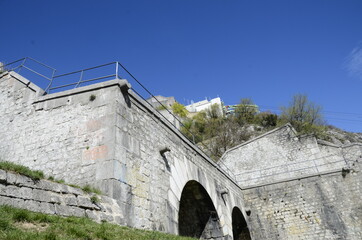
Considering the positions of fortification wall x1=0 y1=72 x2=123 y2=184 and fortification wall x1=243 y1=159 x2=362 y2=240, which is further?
fortification wall x1=243 y1=159 x2=362 y2=240

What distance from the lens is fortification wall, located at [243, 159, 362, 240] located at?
12.9 meters

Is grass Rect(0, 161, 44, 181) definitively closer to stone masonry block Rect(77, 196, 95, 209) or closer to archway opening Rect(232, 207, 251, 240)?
stone masonry block Rect(77, 196, 95, 209)

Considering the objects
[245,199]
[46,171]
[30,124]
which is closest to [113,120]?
[46,171]

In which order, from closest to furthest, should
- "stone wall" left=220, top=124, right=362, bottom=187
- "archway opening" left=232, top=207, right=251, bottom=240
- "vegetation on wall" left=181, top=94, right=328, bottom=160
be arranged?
"archway opening" left=232, top=207, right=251, bottom=240, "stone wall" left=220, top=124, right=362, bottom=187, "vegetation on wall" left=181, top=94, right=328, bottom=160

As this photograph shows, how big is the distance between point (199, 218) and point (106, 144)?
5.50 m

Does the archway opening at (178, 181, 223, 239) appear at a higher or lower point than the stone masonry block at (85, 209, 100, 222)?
higher

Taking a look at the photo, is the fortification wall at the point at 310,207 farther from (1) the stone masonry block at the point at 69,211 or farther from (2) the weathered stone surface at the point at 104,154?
(1) the stone masonry block at the point at 69,211

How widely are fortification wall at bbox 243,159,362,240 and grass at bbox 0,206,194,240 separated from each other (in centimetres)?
1123

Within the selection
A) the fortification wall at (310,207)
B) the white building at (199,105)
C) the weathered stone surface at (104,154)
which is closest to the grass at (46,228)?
the weathered stone surface at (104,154)

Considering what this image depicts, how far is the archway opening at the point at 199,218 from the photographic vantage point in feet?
32.6

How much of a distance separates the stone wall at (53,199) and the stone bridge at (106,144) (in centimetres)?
40

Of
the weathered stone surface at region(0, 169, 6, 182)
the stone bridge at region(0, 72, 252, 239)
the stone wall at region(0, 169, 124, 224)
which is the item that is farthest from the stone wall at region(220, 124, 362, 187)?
the weathered stone surface at region(0, 169, 6, 182)

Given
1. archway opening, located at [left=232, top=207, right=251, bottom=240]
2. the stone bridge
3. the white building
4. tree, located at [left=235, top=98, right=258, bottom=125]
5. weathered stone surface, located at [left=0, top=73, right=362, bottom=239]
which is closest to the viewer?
weathered stone surface, located at [left=0, top=73, right=362, bottom=239]

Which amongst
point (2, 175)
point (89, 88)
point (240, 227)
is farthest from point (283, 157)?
point (2, 175)
